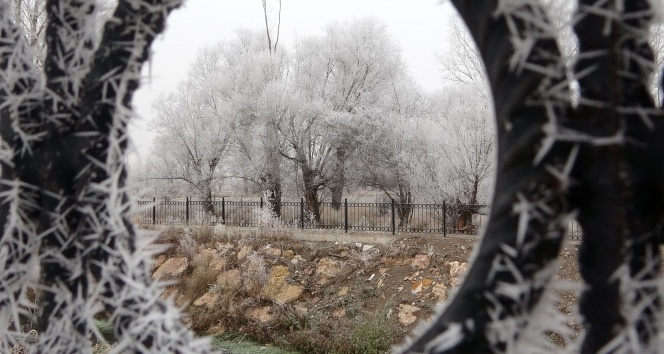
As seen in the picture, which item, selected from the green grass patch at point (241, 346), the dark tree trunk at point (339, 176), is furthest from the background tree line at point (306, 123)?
the green grass patch at point (241, 346)

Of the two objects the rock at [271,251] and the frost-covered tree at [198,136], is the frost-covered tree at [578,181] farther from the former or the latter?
the frost-covered tree at [198,136]

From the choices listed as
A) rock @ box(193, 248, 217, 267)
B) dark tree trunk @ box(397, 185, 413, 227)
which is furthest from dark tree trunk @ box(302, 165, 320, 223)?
rock @ box(193, 248, 217, 267)

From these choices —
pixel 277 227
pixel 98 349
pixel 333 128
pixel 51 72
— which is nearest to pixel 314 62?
pixel 333 128

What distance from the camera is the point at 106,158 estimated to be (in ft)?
2.07

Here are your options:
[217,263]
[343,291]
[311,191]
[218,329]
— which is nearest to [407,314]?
[343,291]

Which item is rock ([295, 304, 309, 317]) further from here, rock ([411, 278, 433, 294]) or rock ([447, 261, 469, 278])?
rock ([447, 261, 469, 278])

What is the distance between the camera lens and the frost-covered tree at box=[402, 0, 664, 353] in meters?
0.44

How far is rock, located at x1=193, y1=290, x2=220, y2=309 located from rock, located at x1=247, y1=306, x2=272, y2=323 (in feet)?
2.13

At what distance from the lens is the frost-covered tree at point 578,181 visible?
1.44 feet

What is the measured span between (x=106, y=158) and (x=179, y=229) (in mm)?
10037

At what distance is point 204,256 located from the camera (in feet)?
29.5

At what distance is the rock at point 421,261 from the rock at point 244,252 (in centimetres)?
305

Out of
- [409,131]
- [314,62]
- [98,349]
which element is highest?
[314,62]

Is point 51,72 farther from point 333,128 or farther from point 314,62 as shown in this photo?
point 314,62
